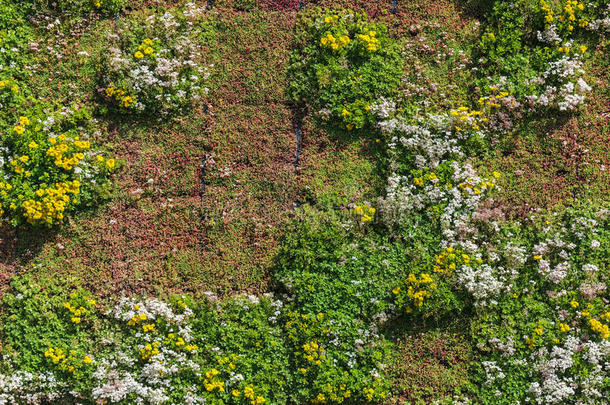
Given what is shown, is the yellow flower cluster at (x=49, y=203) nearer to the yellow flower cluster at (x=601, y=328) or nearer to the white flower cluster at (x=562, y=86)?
the white flower cluster at (x=562, y=86)

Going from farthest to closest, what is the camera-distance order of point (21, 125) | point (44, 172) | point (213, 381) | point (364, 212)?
point (21, 125), point (364, 212), point (44, 172), point (213, 381)

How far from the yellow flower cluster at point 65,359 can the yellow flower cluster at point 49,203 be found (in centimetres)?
217

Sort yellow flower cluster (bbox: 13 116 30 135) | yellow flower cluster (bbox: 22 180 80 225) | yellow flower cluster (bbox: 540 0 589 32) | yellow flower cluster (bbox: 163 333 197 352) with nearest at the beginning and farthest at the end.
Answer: yellow flower cluster (bbox: 163 333 197 352)
yellow flower cluster (bbox: 22 180 80 225)
yellow flower cluster (bbox: 13 116 30 135)
yellow flower cluster (bbox: 540 0 589 32)

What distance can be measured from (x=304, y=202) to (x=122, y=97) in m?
3.82

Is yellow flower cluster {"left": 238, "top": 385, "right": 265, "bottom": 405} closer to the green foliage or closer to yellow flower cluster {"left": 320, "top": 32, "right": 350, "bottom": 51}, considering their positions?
the green foliage

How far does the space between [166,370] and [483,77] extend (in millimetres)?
7727

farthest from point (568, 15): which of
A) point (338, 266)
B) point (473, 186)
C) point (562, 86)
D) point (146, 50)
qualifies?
point (146, 50)

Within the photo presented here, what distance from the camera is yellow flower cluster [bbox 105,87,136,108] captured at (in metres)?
10.3

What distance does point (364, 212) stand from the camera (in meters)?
9.84

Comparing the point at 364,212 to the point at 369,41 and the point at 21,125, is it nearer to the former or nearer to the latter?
the point at 369,41

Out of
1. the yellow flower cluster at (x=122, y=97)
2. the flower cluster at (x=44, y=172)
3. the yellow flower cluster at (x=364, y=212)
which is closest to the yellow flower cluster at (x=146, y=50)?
the yellow flower cluster at (x=122, y=97)

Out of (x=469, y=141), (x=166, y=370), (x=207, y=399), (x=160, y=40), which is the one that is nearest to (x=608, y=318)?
(x=469, y=141)

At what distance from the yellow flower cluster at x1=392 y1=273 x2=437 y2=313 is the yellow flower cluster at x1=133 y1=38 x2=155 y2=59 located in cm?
614

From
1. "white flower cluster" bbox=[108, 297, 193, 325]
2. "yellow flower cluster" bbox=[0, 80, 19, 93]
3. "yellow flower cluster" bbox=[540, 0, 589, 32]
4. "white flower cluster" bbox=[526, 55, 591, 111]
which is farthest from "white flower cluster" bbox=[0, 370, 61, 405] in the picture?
"yellow flower cluster" bbox=[540, 0, 589, 32]
